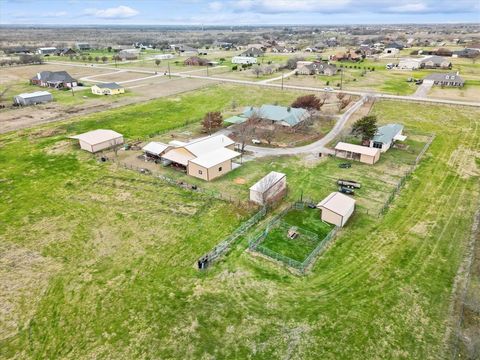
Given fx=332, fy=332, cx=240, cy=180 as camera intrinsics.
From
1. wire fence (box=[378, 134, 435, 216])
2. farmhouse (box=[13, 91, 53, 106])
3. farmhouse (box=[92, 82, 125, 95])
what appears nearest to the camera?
wire fence (box=[378, 134, 435, 216])

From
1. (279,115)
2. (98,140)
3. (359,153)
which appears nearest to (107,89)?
(98,140)

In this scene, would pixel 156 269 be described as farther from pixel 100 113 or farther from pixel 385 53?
pixel 385 53

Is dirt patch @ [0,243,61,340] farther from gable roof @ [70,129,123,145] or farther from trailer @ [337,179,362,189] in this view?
trailer @ [337,179,362,189]

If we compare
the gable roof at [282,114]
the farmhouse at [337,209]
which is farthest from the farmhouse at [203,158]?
the gable roof at [282,114]

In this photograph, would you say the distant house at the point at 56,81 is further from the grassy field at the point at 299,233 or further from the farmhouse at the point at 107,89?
the grassy field at the point at 299,233

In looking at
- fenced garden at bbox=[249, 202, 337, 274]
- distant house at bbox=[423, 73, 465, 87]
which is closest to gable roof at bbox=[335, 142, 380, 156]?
fenced garden at bbox=[249, 202, 337, 274]

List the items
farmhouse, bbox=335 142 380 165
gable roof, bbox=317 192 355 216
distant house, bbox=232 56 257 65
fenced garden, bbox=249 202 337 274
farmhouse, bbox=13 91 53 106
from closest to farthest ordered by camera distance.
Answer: fenced garden, bbox=249 202 337 274 → gable roof, bbox=317 192 355 216 → farmhouse, bbox=335 142 380 165 → farmhouse, bbox=13 91 53 106 → distant house, bbox=232 56 257 65
